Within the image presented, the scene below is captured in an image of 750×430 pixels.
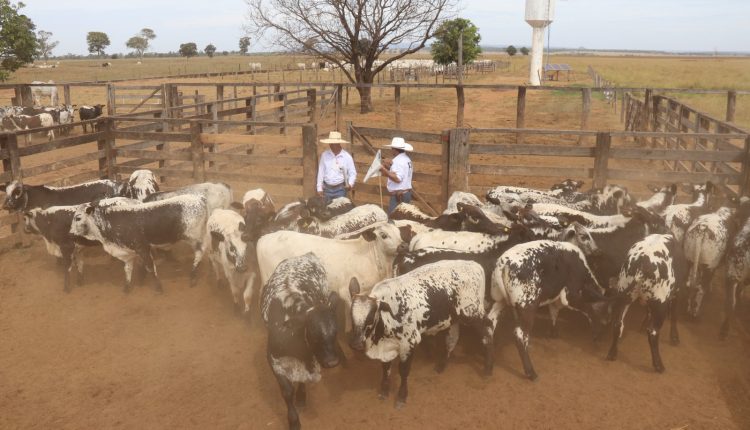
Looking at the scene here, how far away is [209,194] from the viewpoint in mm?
9188

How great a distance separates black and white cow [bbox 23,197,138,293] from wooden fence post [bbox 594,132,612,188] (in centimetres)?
701

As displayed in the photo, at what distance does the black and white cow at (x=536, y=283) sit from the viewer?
5887 millimetres

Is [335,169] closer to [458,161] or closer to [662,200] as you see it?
[458,161]

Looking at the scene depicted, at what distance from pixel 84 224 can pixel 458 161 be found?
5628mm

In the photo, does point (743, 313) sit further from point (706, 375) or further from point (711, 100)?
point (711, 100)

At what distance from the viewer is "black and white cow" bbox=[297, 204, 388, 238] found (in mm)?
7555

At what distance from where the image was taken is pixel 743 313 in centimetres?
715

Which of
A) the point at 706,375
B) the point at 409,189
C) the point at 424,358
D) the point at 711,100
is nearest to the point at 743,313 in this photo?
the point at 706,375

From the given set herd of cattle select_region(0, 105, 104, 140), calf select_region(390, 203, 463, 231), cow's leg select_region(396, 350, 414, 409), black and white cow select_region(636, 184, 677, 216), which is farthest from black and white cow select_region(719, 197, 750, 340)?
herd of cattle select_region(0, 105, 104, 140)

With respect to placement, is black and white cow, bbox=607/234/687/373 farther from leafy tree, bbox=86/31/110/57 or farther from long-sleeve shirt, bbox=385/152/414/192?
leafy tree, bbox=86/31/110/57

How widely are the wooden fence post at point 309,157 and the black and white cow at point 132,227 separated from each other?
2354 mm

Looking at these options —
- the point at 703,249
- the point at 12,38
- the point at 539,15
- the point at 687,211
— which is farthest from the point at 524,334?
the point at 539,15

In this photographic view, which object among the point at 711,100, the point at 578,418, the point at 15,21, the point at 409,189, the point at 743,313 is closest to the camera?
the point at 578,418

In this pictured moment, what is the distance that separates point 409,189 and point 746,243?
14.4 feet
